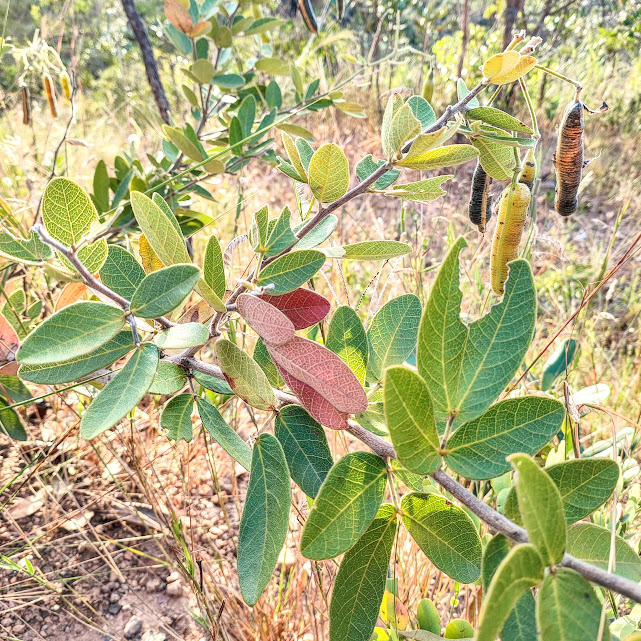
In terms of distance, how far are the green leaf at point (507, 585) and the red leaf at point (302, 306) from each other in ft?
0.75

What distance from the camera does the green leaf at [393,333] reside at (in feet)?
1.49

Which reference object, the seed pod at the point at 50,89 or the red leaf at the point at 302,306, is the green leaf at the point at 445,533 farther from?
the seed pod at the point at 50,89

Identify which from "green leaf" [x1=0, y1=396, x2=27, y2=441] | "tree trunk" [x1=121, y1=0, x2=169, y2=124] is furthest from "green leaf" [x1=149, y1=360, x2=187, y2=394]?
"tree trunk" [x1=121, y1=0, x2=169, y2=124]

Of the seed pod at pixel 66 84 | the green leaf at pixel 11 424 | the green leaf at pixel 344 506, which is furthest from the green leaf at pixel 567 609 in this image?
the seed pod at pixel 66 84

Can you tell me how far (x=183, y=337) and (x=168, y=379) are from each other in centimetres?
10

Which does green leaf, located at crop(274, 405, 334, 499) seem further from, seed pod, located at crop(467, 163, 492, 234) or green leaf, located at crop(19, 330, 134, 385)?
seed pod, located at crop(467, 163, 492, 234)

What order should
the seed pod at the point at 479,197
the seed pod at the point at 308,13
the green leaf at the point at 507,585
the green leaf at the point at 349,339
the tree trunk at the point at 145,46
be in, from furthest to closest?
the tree trunk at the point at 145,46, the seed pod at the point at 308,13, the seed pod at the point at 479,197, the green leaf at the point at 349,339, the green leaf at the point at 507,585

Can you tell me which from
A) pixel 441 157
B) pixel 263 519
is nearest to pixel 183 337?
pixel 263 519

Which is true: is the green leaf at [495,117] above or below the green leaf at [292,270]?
above

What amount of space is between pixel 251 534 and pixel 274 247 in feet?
0.70

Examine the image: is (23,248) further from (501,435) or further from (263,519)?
(501,435)

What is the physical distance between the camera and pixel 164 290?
351 mm

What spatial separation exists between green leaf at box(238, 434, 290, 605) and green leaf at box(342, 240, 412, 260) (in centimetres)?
18

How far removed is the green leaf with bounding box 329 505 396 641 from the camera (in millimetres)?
369
